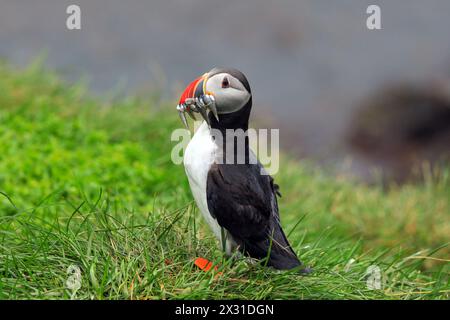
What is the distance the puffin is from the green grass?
0.14 metres

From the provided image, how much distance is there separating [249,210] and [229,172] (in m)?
0.20

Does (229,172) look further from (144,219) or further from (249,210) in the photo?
A: (144,219)

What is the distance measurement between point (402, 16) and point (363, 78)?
144 centimetres

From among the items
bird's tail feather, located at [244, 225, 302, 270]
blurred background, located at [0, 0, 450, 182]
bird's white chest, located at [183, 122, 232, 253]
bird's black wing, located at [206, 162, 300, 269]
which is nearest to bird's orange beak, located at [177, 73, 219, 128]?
bird's white chest, located at [183, 122, 232, 253]

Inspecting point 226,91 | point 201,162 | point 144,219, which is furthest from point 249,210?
point 144,219

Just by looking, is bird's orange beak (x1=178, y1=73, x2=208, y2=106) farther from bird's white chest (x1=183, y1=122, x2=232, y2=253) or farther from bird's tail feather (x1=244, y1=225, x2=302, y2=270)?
bird's tail feather (x1=244, y1=225, x2=302, y2=270)

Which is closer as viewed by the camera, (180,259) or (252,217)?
(252,217)

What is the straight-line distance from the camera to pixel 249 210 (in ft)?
12.0

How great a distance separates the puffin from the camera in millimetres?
3568

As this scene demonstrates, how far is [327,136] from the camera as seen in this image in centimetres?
1095

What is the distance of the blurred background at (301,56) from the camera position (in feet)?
34.0

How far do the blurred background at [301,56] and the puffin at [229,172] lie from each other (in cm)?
597
